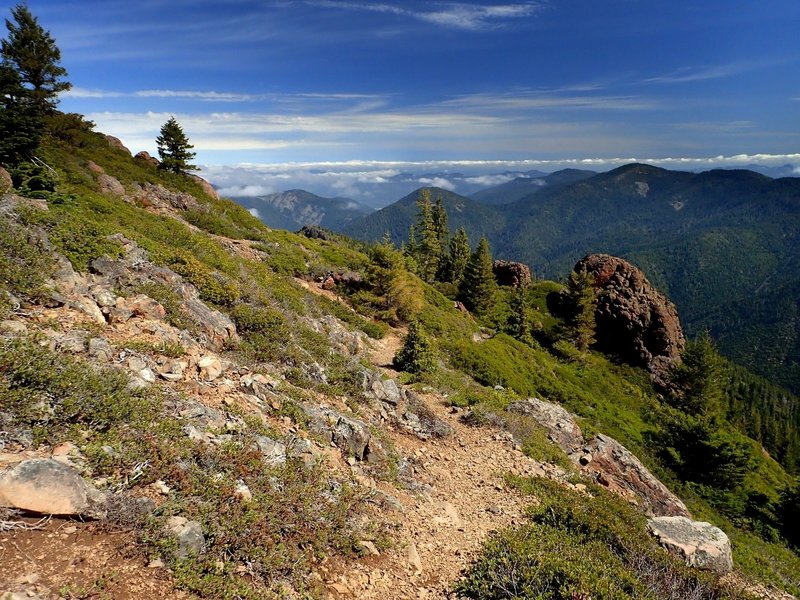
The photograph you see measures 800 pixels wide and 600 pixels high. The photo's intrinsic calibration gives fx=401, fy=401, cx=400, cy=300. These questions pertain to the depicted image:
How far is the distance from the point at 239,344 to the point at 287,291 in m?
8.19

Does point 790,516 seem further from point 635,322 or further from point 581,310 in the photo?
point 635,322

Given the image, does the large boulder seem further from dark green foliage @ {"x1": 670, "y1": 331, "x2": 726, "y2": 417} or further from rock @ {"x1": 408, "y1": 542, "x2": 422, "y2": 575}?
rock @ {"x1": 408, "y1": 542, "x2": 422, "y2": 575}

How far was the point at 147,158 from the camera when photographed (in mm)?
37531

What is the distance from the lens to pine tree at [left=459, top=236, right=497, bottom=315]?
5088 centimetres

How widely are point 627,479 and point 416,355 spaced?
10.1m

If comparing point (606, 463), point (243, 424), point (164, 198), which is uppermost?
point (164, 198)

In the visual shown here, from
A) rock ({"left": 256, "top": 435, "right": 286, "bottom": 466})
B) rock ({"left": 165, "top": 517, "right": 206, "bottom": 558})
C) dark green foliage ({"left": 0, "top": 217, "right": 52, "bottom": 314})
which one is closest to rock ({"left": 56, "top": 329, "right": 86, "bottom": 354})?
dark green foliage ({"left": 0, "top": 217, "right": 52, "bottom": 314})

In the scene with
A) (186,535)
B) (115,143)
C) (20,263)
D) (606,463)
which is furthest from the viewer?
(115,143)

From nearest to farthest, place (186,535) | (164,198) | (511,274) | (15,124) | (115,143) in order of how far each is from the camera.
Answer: (186,535)
(15,124)
(164,198)
(115,143)
(511,274)

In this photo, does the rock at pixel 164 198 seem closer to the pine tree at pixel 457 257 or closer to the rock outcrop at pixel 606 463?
the rock outcrop at pixel 606 463

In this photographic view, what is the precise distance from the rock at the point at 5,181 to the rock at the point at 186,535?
43.9 feet

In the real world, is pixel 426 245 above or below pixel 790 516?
above

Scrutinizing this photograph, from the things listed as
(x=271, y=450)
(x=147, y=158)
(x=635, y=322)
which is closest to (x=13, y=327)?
(x=271, y=450)

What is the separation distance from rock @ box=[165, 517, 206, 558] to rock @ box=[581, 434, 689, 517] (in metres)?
14.1
